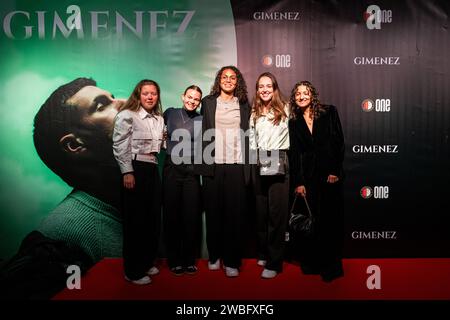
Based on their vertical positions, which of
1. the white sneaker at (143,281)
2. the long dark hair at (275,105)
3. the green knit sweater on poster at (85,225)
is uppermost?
the long dark hair at (275,105)

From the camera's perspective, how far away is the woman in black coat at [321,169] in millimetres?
3029

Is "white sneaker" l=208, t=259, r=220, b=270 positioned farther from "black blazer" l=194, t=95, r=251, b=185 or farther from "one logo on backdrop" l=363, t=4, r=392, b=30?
"one logo on backdrop" l=363, t=4, r=392, b=30

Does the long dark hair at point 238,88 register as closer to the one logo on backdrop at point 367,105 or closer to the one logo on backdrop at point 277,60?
the one logo on backdrop at point 277,60

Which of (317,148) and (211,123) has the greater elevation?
(211,123)

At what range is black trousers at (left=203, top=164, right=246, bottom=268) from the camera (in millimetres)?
3104

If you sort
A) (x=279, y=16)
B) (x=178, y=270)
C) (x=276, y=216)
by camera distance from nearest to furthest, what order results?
(x=276, y=216) → (x=178, y=270) → (x=279, y=16)

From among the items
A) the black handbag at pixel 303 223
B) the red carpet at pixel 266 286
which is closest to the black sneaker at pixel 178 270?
the red carpet at pixel 266 286

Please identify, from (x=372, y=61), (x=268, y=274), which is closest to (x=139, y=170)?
(x=268, y=274)

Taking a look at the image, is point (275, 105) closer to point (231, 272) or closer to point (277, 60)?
point (277, 60)

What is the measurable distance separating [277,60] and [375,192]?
1631 millimetres

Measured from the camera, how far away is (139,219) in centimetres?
296

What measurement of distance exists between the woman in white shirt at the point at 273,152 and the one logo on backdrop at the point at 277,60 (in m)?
0.42

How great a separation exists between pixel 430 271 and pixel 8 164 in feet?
13.7
